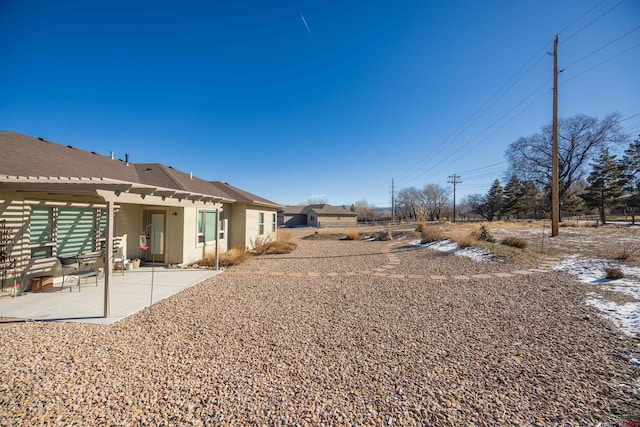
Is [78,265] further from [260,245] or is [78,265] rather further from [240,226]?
[260,245]

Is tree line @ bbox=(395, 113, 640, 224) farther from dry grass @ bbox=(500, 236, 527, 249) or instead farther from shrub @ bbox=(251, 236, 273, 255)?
shrub @ bbox=(251, 236, 273, 255)

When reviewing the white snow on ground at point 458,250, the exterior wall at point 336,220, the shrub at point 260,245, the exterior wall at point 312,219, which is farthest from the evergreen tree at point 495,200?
the shrub at point 260,245

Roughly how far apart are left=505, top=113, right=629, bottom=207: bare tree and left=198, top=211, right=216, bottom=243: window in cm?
3338

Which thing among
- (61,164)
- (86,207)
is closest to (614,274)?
(86,207)

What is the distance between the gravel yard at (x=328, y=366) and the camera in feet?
6.86

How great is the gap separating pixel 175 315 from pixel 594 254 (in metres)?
13.3

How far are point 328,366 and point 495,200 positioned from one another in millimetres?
52657

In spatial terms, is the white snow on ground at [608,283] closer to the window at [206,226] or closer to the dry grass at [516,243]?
the dry grass at [516,243]

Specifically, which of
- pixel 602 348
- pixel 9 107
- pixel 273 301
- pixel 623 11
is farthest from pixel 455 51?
pixel 9 107

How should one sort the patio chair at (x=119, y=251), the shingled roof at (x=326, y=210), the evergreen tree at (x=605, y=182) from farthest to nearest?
the shingled roof at (x=326, y=210), the evergreen tree at (x=605, y=182), the patio chair at (x=119, y=251)

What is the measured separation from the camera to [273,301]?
16.7 feet

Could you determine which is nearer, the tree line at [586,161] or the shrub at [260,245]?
the shrub at [260,245]

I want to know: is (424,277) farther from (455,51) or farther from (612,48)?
(612,48)

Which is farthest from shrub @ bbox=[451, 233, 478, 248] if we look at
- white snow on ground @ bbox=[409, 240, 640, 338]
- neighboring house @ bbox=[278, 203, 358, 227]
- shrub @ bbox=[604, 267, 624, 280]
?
neighboring house @ bbox=[278, 203, 358, 227]
